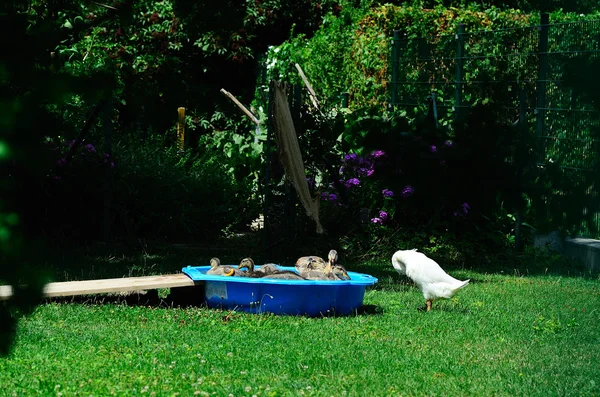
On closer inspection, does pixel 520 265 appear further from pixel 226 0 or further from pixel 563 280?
pixel 226 0

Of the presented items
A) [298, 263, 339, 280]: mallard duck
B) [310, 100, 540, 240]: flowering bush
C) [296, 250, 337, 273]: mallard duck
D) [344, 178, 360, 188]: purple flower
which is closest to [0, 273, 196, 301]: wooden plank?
[298, 263, 339, 280]: mallard duck

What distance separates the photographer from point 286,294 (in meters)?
6.68

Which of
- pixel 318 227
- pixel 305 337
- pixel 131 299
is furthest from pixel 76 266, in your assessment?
pixel 305 337

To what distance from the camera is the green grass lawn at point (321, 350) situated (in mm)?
4672

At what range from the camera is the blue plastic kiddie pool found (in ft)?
21.8

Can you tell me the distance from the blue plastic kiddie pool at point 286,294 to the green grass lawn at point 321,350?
0.50 feet

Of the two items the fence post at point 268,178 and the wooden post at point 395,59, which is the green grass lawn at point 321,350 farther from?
the wooden post at point 395,59

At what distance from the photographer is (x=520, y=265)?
945cm

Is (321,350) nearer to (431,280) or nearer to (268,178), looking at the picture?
(431,280)

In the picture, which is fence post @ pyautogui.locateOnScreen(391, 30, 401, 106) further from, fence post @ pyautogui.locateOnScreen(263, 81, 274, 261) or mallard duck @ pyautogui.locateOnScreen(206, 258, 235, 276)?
mallard duck @ pyautogui.locateOnScreen(206, 258, 235, 276)

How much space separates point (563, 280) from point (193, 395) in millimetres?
5068

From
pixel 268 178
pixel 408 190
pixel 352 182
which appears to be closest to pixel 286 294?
pixel 268 178

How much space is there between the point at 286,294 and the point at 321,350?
120 cm

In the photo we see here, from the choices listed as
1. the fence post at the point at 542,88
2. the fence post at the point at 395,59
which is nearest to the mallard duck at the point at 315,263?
the fence post at the point at 395,59
